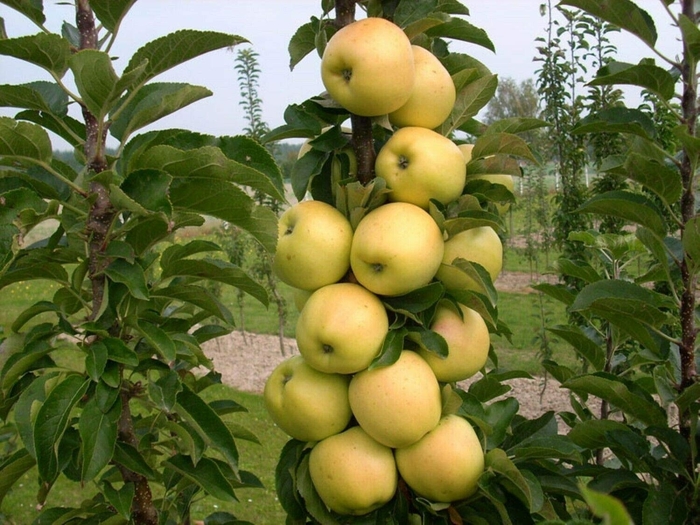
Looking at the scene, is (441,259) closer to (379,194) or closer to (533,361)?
(379,194)

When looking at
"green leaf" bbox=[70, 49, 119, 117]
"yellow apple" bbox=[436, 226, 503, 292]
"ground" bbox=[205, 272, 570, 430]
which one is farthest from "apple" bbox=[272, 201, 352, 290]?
"ground" bbox=[205, 272, 570, 430]

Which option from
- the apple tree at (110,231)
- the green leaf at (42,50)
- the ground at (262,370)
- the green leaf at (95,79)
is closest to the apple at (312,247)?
the apple tree at (110,231)

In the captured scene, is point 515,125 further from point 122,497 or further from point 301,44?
point 122,497

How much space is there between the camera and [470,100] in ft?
5.18

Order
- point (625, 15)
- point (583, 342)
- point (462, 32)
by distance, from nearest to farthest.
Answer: point (625, 15) → point (462, 32) → point (583, 342)

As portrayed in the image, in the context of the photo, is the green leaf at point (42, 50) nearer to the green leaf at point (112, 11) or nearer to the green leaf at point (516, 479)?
the green leaf at point (112, 11)

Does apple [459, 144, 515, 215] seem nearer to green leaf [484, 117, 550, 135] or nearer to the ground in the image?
green leaf [484, 117, 550, 135]

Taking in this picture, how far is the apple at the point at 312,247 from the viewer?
1.43m

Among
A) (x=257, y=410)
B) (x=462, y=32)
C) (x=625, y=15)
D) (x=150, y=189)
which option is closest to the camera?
(x=150, y=189)

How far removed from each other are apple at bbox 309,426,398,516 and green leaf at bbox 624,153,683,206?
781 millimetres

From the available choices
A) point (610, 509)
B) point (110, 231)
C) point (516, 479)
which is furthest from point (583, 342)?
point (610, 509)

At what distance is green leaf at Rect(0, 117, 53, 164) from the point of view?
129 centimetres

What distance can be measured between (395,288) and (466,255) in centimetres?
19

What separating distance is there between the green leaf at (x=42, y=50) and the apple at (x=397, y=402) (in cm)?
85
